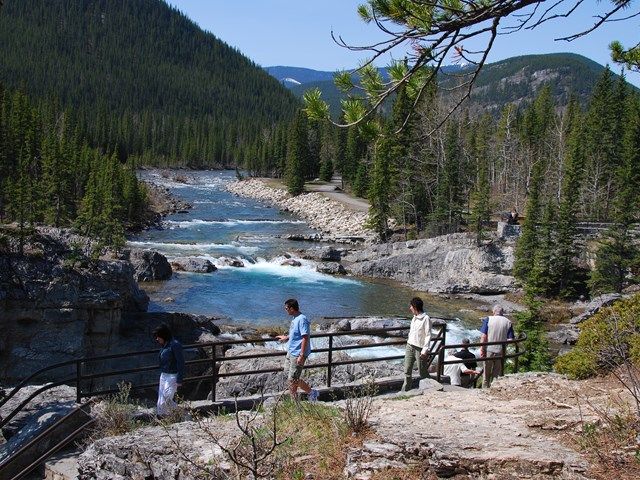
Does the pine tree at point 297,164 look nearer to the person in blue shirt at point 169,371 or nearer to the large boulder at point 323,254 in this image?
the large boulder at point 323,254

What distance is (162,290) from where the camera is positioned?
32.9 metres

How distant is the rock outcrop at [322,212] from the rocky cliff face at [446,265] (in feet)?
33.0

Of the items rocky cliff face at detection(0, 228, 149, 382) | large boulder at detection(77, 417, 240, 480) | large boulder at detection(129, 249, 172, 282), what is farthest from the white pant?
large boulder at detection(129, 249, 172, 282)

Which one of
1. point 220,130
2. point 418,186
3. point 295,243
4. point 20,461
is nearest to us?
point 20,461

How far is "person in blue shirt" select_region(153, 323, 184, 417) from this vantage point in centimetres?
816

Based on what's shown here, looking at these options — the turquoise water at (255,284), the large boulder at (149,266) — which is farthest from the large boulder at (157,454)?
the large boulder at (149,266)

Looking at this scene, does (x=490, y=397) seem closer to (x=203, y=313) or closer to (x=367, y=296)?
(x=203, y=313)

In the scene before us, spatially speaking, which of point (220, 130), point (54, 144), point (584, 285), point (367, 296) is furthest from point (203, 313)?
point (220, 130)

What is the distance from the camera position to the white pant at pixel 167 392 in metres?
8.15

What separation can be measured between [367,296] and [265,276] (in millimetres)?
7186

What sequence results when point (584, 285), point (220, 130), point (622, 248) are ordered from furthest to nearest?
1. point (220, 130)
2. point (584, 285)
3. point (622, 248)

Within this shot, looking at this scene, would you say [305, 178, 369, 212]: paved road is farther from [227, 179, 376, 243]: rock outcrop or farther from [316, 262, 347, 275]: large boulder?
[316, 262, 347, 275]: large boulder

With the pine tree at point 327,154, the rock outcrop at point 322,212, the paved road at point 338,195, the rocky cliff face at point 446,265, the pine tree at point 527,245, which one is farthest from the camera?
the pine tree at point 327,154

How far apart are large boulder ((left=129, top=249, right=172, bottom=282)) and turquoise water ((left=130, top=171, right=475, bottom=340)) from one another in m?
0.79
